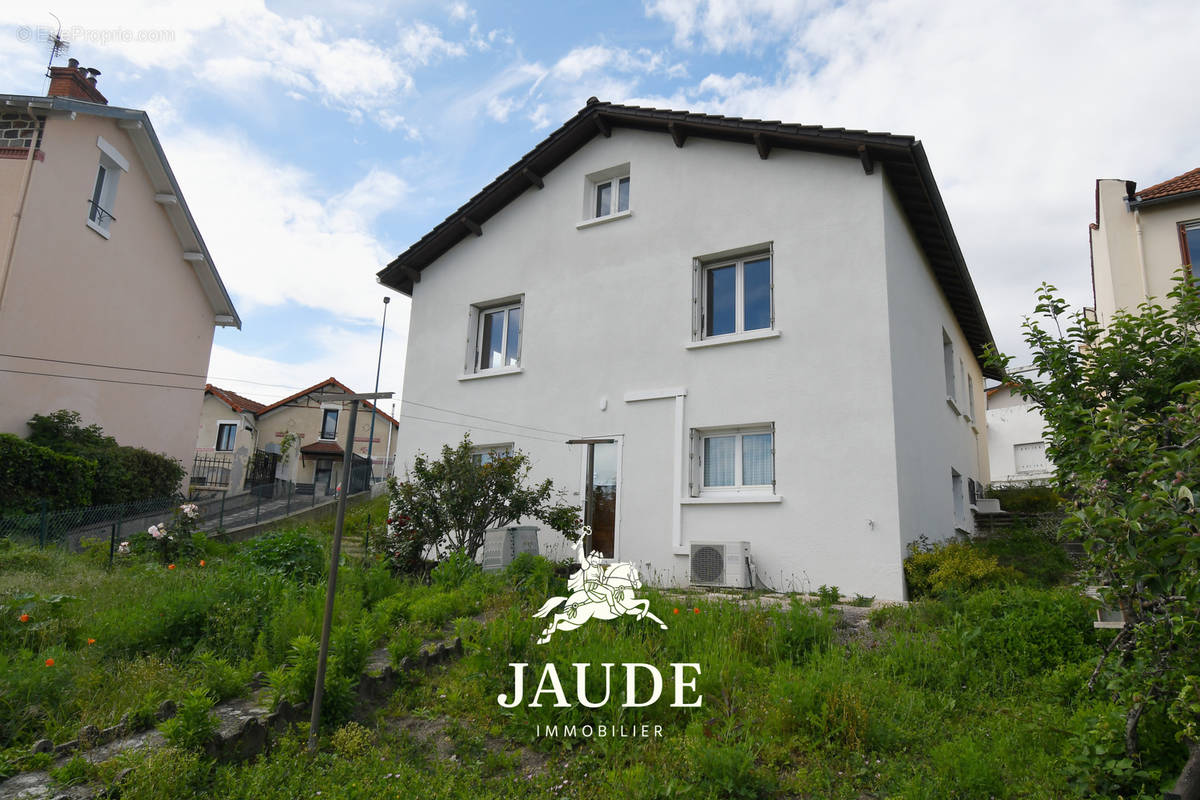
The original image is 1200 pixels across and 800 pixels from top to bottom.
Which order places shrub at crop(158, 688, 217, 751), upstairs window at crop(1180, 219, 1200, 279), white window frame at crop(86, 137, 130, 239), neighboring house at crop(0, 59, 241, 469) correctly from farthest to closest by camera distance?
white window frame at crop(86, 137, 130, 239), upstairs window at crop(1180, 219, 1200, 279), neighboring house at crop(0, 59, 241, 469), shrub at crop(158, 688, 217, 751)

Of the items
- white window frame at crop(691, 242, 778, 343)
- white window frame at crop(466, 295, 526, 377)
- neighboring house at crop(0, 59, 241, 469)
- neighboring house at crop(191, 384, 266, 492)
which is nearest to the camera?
white window frame at crop(691, 242, 778, 343)

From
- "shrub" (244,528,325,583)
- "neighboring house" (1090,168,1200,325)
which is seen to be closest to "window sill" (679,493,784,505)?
"shrub" (244,528,325,583)

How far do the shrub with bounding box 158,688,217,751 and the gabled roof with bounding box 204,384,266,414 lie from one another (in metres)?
34.5

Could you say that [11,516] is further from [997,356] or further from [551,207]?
[997,356]

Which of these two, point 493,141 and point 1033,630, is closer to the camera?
point 1033,630

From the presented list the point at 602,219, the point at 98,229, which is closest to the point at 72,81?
the point at 98,229

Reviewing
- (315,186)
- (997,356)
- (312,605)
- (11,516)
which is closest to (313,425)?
(11,516)

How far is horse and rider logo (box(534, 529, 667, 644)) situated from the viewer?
6.08 metres

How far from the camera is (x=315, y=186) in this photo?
33.2 feet

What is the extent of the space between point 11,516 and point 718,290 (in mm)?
11791

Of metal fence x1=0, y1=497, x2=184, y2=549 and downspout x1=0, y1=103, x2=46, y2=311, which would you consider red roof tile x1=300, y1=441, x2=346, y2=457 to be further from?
metal fence x1=0, y1=497, x2=184, y2=549

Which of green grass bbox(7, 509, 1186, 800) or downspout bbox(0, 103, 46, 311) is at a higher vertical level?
downspout bbox(0, 103, 46, 311)

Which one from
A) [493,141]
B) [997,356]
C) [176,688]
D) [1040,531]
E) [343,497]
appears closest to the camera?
[343,497]

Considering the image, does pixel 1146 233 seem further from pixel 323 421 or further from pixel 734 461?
pixel 323 421
